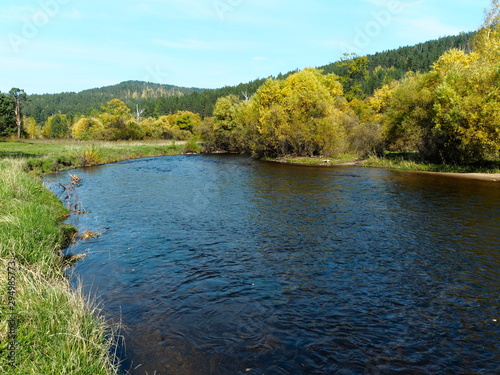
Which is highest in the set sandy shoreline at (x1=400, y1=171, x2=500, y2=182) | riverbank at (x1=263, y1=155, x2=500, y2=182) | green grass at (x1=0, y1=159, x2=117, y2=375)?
riverbank at (x1=263, y1=155, x2=500, y2=182)

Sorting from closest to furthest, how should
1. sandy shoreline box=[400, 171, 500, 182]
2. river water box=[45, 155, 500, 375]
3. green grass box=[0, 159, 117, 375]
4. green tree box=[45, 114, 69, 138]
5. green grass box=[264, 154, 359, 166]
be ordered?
green grass box=[0, 159, 117, 375]
river water box=[45, 155, 500, 375]
sandy shoreline box=[400, 171, 500, 182]
green grass box=[264, 154, 359, 166]
green tree box=[45, 114, 69, 138]

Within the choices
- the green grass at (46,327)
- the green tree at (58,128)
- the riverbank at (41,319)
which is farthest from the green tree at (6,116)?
the green grass at (46,327)

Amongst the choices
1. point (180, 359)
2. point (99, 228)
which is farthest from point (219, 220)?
point (180, 359)

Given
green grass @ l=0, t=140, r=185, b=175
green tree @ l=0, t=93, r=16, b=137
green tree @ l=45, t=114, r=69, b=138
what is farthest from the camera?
green tree @ l=45, t=114, r=69, b=138

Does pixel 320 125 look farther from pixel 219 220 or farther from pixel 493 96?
pixel 219 220

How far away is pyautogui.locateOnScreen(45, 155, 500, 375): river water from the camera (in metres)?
8.61

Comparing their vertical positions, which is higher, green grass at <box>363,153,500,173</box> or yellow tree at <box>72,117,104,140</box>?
yellow tree at <box>72,117,104,140</box>

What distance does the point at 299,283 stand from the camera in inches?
502

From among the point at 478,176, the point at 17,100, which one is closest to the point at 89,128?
the point at 17,100

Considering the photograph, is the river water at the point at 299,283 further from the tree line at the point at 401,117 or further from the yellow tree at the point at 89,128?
the yellow tree at the point at 89,128

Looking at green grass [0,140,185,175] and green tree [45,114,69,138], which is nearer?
green grass [0,140,185,175]

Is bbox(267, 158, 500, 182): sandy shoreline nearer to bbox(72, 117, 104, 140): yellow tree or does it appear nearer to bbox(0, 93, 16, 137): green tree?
bbox(72, 117, 104, 140): yellow tree

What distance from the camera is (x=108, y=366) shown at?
7.10 metres

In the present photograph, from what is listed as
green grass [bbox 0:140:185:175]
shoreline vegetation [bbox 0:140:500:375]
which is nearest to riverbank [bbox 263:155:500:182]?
green grass [bbox 0:140:185:175]
